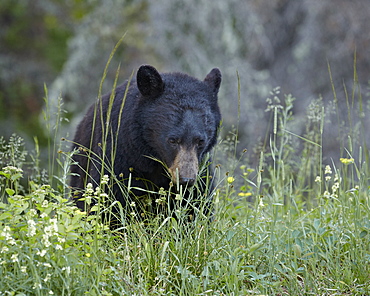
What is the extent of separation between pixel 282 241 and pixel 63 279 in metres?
1.58

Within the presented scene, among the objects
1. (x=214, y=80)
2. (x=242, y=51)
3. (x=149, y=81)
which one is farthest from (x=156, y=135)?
(x=242, y=51)

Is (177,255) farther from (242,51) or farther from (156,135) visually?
(242,51)

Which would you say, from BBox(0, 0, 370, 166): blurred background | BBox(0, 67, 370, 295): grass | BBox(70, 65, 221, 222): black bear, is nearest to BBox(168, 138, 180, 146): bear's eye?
BBox(70, 65, 221, 222): black bear

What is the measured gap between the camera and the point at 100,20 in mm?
13828

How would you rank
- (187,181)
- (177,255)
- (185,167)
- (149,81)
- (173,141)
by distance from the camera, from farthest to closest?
(149,81), (173,141), (185,167), (187,181), (177,255)

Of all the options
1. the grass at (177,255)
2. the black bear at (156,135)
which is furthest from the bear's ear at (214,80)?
the grass at (177,255)

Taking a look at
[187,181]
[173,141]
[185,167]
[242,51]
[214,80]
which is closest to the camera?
[187,181]

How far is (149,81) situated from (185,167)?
822 millimetres

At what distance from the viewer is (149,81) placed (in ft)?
15.3

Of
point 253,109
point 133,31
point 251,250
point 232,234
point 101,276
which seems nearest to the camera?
point 101,276

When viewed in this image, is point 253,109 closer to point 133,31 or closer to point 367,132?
point 367,132

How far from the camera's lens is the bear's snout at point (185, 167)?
4.12m

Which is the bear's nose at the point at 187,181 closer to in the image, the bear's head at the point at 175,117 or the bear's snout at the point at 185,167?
the bear's snout at the point at 185,167

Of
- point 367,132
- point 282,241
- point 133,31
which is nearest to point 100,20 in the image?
point 133,31
